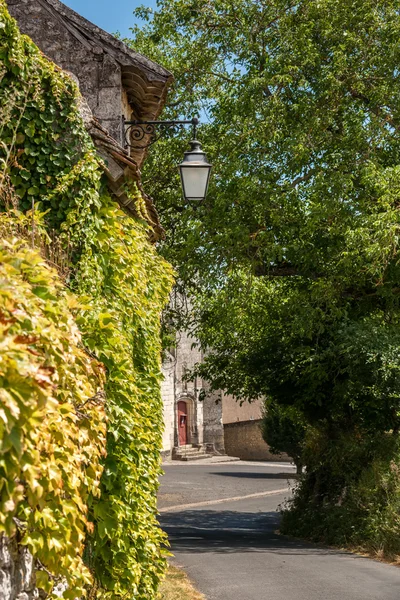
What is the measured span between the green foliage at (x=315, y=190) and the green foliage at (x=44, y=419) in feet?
31.5

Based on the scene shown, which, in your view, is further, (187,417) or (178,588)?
(187,417)

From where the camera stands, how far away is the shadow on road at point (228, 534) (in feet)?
49.6

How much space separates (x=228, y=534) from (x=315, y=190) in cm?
785

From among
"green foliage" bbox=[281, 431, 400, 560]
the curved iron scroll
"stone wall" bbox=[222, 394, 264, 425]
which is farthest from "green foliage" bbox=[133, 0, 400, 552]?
"stone wall" bbox=[222, 394, 264, 425]

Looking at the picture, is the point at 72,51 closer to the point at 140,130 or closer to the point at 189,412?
the point at 140,130

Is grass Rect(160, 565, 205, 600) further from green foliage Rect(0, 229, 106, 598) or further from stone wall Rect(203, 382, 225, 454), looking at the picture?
stone wall Rect(203, 382, 225, 454)

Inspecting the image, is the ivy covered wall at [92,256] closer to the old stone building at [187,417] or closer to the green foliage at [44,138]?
the green foliage at [44,138]

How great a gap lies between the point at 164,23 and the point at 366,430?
9.71 m

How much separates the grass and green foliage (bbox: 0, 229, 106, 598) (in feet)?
15.9

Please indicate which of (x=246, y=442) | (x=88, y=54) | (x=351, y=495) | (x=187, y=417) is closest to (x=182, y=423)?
(x=187, y=417)

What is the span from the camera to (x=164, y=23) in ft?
59.0

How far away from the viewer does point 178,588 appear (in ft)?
33.7

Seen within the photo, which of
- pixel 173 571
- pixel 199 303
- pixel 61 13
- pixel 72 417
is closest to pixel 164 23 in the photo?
pixel 199 303

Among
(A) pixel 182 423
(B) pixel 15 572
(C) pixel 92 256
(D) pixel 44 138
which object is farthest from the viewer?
(A) pixel 182 423
